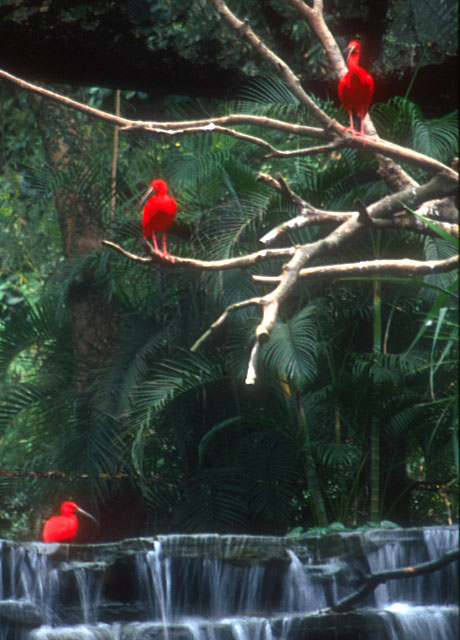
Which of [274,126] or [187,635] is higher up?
[274,126]

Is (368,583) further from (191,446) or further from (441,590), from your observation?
(191,446)

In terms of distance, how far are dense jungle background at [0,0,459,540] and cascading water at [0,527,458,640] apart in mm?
740

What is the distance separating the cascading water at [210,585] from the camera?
4156 mm

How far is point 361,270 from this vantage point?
11.0 ft

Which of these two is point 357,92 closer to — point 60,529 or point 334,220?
point 334,220

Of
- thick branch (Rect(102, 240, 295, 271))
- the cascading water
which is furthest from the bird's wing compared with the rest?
thick branch (Rect(102, 240, 295, 271))

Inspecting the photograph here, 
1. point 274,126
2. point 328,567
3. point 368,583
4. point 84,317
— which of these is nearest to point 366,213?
point 274,126

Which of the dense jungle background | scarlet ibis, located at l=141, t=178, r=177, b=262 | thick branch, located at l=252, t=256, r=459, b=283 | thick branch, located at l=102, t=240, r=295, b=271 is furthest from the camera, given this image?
the dense jungle background

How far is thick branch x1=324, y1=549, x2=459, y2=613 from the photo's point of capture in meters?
3.38

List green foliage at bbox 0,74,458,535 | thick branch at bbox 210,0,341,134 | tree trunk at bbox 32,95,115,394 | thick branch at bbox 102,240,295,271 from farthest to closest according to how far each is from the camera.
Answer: tree trunk at bbox 32,95,115,394, green foliage at bbox 0,74,458,535, thick branch at bbox 210,0,341,134, thick branch at bbox 102,240,295,271

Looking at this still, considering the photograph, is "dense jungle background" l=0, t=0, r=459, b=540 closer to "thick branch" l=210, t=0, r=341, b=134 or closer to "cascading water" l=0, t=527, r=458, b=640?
"cascading water" l=0, t=527, r=458, b=640

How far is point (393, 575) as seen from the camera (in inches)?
137

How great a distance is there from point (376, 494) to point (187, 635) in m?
1.49

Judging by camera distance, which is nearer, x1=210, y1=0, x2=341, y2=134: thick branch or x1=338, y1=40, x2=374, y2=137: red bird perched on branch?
x1=210, y1=0, x2=341, y2=134: thick branch
